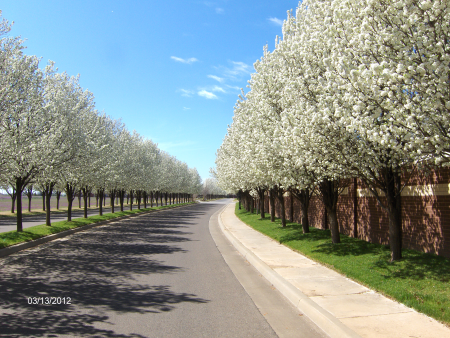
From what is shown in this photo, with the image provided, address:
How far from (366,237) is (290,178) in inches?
133

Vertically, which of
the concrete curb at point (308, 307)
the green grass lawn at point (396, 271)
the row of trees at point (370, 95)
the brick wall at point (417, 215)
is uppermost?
the row of trees at point (370, 95)

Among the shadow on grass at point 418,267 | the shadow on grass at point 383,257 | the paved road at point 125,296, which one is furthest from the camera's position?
the shadow on grass at point 383,257

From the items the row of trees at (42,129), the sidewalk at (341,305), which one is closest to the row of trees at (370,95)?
the sidewalk at (341,305)

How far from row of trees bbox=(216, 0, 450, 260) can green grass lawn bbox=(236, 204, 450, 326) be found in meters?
0.62

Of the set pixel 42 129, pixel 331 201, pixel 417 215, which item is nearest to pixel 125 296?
pixel 417 215

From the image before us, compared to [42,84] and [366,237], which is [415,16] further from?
[42,84]

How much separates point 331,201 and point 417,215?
128 inches

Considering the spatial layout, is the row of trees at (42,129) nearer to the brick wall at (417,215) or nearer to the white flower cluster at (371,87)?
the white flower cluster at (371,87)

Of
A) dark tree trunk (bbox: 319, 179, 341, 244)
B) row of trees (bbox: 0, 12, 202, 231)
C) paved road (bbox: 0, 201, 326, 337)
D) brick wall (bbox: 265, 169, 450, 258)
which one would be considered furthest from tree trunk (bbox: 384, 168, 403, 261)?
row of trees (bbox: 0, 12, 202, 231)

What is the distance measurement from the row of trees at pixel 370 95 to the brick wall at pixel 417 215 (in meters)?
0.63

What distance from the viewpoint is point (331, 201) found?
12.4 metres

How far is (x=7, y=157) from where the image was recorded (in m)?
13.5

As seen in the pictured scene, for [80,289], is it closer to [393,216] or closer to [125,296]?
[125,296]

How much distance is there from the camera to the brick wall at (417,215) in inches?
336
